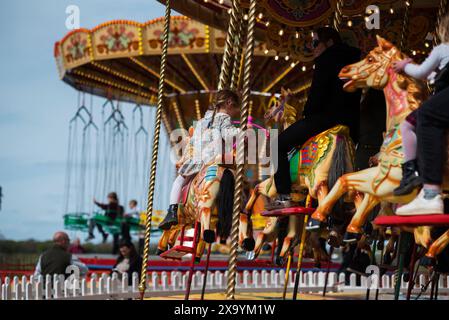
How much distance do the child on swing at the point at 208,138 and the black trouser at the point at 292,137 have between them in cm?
64

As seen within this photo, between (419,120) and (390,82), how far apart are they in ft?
→ 2.35

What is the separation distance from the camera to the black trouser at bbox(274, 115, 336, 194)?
22.1ft

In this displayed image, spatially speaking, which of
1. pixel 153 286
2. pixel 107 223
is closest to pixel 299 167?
pixel 153 286

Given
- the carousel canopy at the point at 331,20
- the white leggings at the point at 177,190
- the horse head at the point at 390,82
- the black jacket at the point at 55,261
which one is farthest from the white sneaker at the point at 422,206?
the black jacket at the point at 55,261

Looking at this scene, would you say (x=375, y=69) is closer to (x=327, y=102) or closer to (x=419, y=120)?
(x=419, y=120)

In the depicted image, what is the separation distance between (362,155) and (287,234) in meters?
1.06

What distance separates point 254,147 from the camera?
7520 mm

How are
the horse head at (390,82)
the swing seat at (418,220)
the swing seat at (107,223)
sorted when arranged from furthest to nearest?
1. the swing seat at (107,223)
2. the horse head at (390,82)
3. the swing seat at (418,220)

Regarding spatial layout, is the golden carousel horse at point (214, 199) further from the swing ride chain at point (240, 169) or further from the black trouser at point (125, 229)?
the black trouser at point (125, 229)

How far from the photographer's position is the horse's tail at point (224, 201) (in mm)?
7559

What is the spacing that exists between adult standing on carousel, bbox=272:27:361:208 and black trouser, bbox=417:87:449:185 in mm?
1765

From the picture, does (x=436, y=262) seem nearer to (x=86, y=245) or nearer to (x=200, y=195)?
(x=200, y=195)

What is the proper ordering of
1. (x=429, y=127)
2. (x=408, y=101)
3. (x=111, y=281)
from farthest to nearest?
(x=111, y=281) → (x=408, y=101) → (x=429, y=127)

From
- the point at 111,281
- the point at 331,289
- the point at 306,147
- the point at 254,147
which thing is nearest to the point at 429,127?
the point at 306,147
